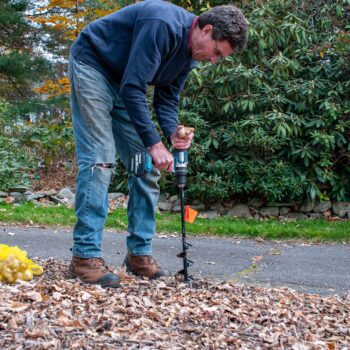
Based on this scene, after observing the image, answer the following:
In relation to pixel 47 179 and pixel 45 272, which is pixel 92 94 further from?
pixel 47 179

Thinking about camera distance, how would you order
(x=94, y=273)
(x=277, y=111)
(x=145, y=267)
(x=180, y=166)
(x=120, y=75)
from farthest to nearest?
(x=277, y=111) < (x=145, y=267) < (x=180, y=166) < (x=120, y=75) < (x=94, y=273)

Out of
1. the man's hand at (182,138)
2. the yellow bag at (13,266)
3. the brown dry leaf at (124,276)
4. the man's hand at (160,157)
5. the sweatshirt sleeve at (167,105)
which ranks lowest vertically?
the brown dry leaf at (124,276)

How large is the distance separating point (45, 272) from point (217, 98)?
5679 millimetres

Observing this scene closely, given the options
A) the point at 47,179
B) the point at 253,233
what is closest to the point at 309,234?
the point at 253,233

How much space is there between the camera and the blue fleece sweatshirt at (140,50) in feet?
10.6

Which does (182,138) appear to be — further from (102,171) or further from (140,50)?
(140,50)

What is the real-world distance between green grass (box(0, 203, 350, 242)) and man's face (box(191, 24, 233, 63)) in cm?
394

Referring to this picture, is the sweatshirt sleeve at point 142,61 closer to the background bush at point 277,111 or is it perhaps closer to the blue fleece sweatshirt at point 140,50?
the blue fleece sweatshirt at point 140,50

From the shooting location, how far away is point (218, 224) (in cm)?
754

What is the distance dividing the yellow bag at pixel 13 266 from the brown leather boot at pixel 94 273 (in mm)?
290

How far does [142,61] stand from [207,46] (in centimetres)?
45

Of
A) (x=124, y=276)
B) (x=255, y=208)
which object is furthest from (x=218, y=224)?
(x=124, y=276)

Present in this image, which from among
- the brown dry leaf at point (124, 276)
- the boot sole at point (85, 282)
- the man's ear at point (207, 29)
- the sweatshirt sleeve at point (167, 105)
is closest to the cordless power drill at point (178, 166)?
the sweatshirt sleeve at point (167, 105)

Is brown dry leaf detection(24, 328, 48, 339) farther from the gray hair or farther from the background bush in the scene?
the background bush
